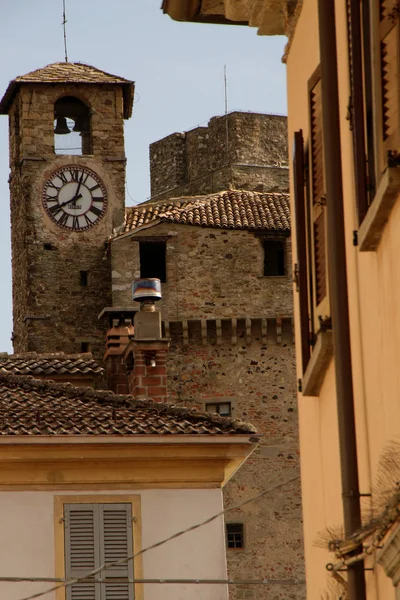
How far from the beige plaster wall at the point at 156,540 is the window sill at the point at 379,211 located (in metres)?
8.79

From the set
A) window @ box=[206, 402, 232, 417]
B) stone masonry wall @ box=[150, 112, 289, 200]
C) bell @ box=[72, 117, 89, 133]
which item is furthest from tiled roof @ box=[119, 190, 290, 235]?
stone masonry wall @ box=[150, 112, 289, 200]

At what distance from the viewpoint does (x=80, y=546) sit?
14.9 meters

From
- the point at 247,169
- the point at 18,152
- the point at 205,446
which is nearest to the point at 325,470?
the point at 205,446

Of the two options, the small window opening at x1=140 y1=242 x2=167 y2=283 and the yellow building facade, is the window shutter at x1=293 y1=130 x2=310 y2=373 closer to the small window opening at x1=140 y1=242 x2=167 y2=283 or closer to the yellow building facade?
the yellow building facade

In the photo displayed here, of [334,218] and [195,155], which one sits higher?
[195,155]

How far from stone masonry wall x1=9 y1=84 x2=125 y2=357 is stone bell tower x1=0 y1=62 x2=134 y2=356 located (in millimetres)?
25

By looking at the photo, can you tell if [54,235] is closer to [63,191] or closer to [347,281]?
[63,191]

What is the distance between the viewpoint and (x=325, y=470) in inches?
301

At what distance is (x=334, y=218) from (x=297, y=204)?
3.67 ft

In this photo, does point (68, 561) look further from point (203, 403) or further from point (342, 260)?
point (203, 403)

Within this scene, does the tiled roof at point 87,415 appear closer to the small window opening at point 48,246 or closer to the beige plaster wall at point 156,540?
the beige plaster wall at point 156,540

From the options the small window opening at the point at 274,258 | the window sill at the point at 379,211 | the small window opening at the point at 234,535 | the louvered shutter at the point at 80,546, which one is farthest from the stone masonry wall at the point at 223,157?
the window sill at the point at 379,211

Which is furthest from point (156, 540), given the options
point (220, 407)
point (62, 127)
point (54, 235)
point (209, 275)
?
point (62, 127)

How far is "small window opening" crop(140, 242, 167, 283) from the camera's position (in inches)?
1626
